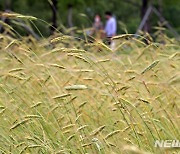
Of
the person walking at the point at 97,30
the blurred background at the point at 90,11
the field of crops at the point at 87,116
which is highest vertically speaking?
the field of crops at the point at 87,116

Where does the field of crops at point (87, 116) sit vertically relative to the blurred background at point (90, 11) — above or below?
above

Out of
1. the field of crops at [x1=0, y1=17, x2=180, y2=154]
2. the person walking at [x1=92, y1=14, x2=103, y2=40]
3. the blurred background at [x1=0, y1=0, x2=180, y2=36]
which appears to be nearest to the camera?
the field of crops at [x1=0, y1=17, x2=180, y2=154]

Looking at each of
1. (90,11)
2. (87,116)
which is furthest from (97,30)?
(90,11)

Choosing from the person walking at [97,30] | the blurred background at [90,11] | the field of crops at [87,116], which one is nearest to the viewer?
the field of crops at [87,116]

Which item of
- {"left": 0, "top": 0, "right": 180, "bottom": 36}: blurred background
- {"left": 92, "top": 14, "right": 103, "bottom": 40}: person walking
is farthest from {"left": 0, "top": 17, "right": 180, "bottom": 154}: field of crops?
{"left": 0, "top": 0, "right": 180, "bottom": 36}: blurred background

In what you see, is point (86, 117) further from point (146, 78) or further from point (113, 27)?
point (113, 27)

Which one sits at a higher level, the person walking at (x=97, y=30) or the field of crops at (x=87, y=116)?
the field of crops at (x=87, y=116)

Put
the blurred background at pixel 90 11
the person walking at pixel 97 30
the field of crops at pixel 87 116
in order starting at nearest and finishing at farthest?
1. the field of crops at pixel 87 116
2. the person walking at pixel 97 30
3. the blurred background at pixel 90 11

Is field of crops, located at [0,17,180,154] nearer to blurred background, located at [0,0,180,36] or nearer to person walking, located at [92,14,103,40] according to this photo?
person walking, located at [92,14,103,40]

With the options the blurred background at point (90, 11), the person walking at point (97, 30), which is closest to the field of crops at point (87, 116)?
the person walking at point (97, 30)

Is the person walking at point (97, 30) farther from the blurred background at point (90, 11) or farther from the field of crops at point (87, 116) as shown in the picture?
the blurred background at point (90, 11)

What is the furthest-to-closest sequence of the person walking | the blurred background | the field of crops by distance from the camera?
the blurred background < the person walking < the field of crops

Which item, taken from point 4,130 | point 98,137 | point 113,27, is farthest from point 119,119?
point 113,27

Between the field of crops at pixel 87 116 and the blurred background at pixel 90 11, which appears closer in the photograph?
the field of crops at pixel 87 116
